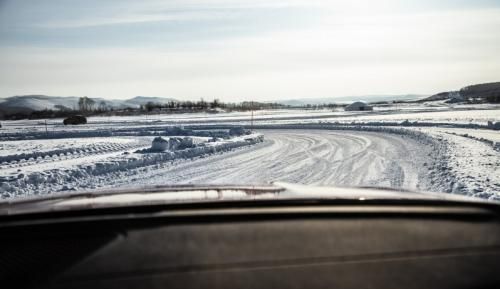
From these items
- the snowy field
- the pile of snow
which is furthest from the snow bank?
the pile of snow

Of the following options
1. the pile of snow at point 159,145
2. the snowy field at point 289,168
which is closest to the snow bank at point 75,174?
the snowy field at point 289,168

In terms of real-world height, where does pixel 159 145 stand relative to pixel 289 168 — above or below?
above

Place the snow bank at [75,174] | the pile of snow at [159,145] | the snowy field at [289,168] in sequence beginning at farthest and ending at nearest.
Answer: the pile of snow at [159,145] < the snow bank at [75,174] < the snowy field at [289,168]

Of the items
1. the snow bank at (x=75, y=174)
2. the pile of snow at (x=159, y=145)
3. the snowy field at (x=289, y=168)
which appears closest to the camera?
the snowy field at (x=289, y=168)

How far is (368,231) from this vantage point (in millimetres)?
1694

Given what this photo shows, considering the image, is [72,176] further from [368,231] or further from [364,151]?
[368,231]

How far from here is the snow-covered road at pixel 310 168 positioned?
9219 mm

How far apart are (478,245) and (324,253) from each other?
721 millimetres

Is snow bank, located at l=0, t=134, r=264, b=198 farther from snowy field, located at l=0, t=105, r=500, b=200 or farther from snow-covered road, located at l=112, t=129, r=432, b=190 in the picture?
snow-covered road, located at l=112, t=129, r=432, b=190

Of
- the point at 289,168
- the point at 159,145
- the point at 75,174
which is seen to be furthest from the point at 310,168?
the point at 159,145

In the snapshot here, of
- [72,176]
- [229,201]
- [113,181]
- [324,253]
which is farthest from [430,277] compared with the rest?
[72,176]

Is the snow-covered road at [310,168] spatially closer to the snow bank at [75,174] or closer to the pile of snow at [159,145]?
the snow bank at [75,174]

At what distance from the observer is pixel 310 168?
35.7 feet

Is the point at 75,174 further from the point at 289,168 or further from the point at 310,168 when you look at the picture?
the point at 310,168
